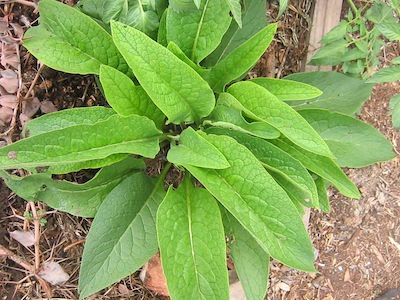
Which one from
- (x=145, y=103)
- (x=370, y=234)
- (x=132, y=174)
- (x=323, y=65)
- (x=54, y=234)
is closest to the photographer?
(x=145, y=103)

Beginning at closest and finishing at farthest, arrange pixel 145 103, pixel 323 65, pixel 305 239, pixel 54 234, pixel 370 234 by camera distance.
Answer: pixel 305 239, pixel 145 103, pixel 54 234, pixel 323 65, pixel 370 234

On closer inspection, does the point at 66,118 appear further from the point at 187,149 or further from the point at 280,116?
the point at 280,116

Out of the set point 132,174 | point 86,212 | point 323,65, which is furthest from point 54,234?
point 323,65

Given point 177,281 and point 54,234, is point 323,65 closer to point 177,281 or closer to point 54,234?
point 177,281

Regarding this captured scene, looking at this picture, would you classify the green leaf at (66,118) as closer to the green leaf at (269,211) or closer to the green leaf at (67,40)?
the green leaf at (67,40)

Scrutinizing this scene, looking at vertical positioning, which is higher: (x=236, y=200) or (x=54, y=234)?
(x=236, y=200)

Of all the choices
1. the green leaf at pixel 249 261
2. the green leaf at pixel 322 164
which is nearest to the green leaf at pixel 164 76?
the green leaf at pixel 322 164

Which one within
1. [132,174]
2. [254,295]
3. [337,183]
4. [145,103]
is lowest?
[254,295]

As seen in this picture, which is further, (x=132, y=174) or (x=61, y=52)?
(x=132, y=174)
